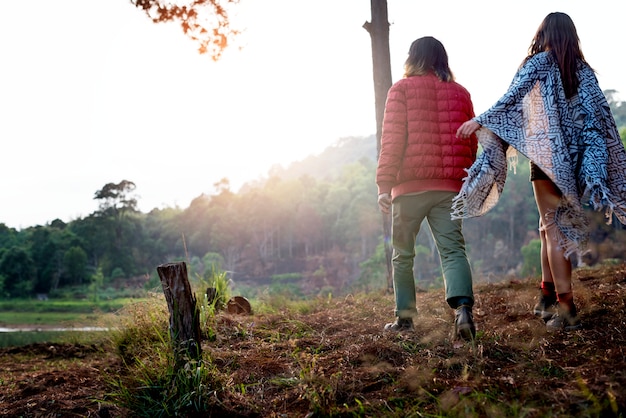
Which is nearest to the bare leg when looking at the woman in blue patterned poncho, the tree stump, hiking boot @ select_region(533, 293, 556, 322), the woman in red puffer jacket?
the woman in blue patterned poncho

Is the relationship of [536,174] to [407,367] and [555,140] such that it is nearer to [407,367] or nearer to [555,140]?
[555,140]

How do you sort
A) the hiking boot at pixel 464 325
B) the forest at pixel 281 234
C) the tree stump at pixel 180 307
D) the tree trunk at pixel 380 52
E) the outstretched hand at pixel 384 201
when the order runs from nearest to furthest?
the tree stump at pixel 180 307, the hiking boot at pixel 464 325, the outstretched hand at pixel 384 201, the tree trunk at pixel 380 52, the forest at pixel 281 234

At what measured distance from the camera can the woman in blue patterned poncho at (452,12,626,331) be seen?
3.00 metres

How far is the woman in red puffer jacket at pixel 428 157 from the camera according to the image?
10.8 ft

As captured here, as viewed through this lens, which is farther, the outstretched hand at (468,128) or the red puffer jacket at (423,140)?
the red puffer jacket at (423,140)

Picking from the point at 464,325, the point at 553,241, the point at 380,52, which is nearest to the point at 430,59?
the point at 553,241

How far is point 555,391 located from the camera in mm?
2082

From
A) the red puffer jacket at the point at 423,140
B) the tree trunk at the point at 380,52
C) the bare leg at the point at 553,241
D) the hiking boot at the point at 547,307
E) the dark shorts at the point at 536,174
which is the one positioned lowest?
the hiking boot at the point at 547,307

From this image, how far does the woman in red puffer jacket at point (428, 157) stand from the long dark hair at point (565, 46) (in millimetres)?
583

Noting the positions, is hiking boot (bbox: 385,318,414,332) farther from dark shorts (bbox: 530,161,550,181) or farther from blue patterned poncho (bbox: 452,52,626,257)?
dark shorts (bbox: 530,161,550,181)

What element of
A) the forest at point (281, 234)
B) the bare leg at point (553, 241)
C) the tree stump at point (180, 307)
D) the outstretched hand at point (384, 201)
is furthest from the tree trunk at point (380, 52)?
the forest at point (281, 234)

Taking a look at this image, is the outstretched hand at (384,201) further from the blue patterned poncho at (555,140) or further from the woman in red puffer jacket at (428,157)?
the blue patterned poncho at (555,140)

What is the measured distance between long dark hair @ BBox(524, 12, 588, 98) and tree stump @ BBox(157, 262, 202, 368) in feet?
8.08

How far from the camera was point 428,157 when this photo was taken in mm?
3287
